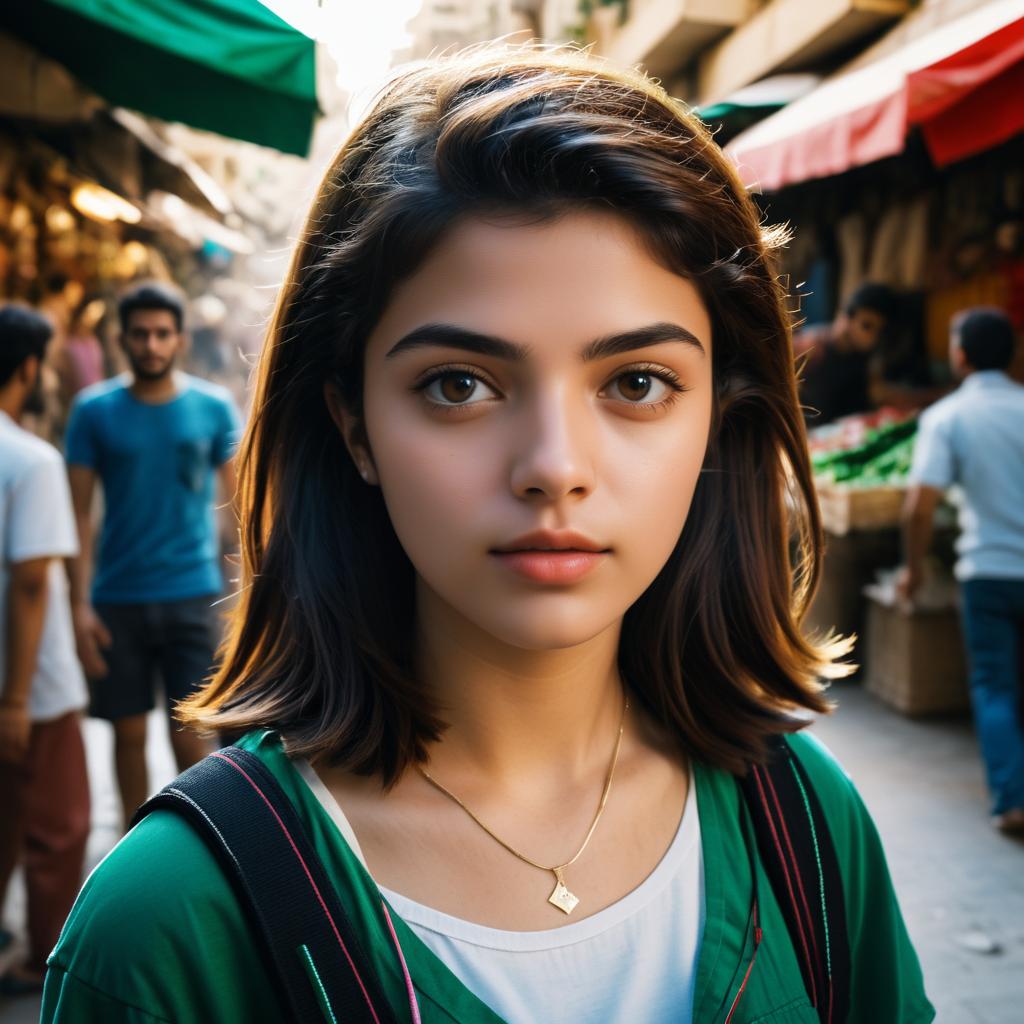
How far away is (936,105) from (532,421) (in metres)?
3.47

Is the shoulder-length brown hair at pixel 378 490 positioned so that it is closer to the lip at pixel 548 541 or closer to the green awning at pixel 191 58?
the lip at pixel 548 541

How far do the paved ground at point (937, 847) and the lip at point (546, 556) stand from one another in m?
2.78

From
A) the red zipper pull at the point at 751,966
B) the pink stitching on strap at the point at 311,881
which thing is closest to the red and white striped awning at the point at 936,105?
the red zipper pull at the point at 751,966

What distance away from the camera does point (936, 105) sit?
386 centimetres

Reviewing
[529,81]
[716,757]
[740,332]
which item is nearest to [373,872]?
[716,757]

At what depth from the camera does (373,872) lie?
3.83 feet

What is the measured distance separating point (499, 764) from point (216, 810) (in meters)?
0.38

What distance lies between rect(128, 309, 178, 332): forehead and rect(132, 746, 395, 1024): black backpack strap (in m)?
3.38

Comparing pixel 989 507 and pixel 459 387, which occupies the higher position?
pixel 459 387

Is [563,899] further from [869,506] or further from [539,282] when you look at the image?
[869,506]

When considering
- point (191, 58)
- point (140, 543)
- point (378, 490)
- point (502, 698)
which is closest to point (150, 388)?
point (140, 543)

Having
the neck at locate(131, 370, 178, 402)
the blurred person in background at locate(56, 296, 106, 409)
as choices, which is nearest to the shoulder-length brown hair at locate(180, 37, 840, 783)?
the neck at locate(131, 370, 178, 402)

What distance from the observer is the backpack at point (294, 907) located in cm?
102

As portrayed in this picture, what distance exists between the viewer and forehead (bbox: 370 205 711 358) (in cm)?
109
